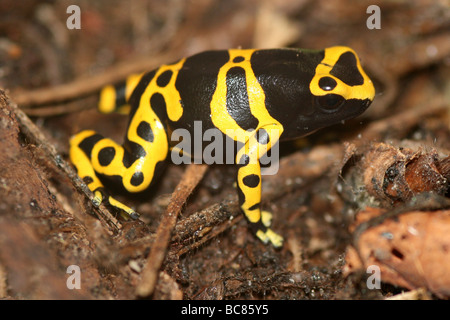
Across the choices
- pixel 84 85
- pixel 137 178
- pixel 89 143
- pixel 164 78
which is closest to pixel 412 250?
pixel 137 178

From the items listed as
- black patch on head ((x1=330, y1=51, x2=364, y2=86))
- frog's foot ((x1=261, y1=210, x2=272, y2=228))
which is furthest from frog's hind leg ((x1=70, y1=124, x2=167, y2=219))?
black patch on head ((x1=330, y1=51, x2=364, y2=86))

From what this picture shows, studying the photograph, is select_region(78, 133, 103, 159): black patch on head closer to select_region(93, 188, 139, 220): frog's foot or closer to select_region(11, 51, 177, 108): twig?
select_region(93, 188, 139, 220): frog's foot

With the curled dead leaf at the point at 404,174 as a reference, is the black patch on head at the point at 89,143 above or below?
above

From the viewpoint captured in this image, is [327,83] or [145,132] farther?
[145,132]

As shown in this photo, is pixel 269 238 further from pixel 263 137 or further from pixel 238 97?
pixel 238 97

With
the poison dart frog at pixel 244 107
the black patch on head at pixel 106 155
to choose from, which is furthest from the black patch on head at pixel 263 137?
the black patch on head at pixel 106 155

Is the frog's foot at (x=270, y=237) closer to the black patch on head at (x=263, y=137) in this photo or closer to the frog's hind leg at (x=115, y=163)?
the black patch on head at (x=263, y=137)
